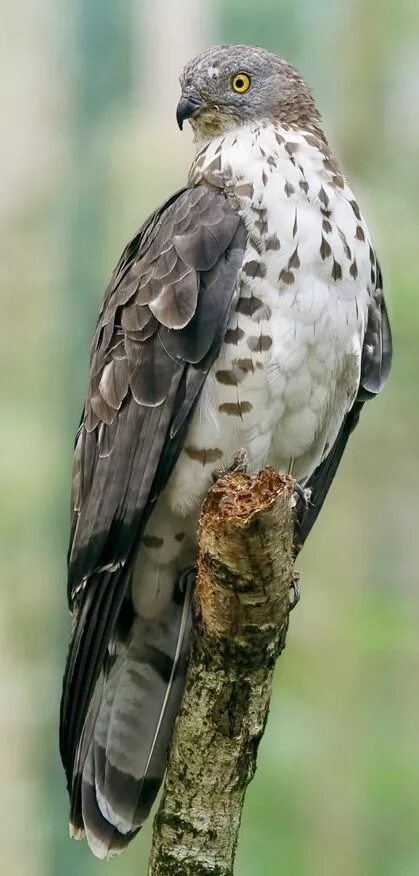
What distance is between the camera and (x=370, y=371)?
8.94ft

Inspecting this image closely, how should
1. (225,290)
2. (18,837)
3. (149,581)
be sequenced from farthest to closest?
1. (18,837)
2. (149,581)
3. (225,290)

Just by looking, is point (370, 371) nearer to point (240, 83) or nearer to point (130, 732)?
point (240, 83)

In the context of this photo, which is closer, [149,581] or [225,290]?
[225,290]

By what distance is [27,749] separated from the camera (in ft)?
11.7

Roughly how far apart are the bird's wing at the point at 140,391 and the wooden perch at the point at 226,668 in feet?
0.92

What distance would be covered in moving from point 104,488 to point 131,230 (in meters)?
1.35

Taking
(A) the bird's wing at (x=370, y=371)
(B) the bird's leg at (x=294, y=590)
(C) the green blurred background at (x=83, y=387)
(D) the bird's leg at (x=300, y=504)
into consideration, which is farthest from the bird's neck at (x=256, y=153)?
(C) the green blurred background at (x=83, y=387)

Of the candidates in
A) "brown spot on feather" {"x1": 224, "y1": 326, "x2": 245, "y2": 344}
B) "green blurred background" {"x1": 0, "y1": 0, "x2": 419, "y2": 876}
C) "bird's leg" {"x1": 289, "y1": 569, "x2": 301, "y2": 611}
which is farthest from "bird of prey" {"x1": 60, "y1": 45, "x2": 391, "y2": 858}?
"green blurred background" {"x1": 0, "y1": 0, "x2": 419, "y2": 876}

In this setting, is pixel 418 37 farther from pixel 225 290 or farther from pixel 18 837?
pixel 18 837

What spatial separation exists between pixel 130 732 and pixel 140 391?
815 mm

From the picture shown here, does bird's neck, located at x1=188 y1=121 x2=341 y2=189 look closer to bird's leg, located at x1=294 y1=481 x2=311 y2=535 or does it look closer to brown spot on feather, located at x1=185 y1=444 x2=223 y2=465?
brown spot on feather, located at x1=185 y1=444 x2=223 y2=465

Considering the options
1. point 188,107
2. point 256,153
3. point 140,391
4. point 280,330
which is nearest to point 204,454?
point 140,391

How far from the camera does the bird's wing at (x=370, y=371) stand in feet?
8.89

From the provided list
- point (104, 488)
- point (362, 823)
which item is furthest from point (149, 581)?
point (362, 823)
